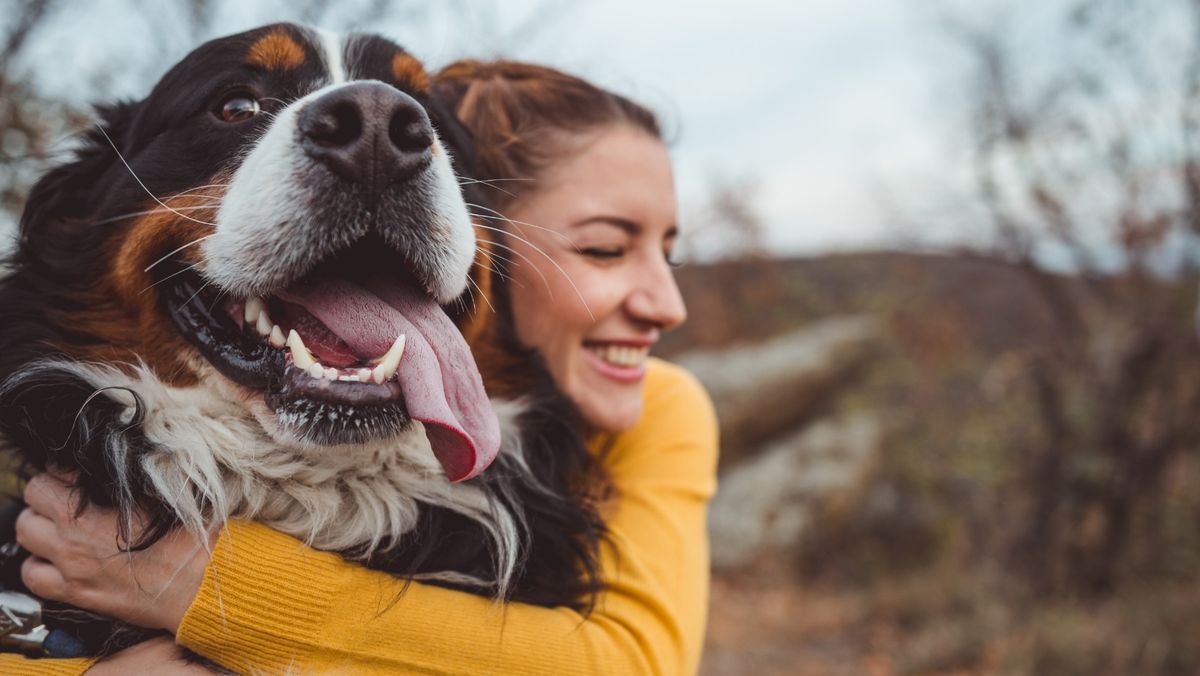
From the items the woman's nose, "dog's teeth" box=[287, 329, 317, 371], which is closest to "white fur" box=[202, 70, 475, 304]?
"dog's teeth" box=[287, 329, 317, 371]

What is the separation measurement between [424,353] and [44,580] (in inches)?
35.2

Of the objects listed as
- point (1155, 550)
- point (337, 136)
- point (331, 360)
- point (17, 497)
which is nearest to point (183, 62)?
point (337, 136)

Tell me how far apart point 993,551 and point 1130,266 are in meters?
2.12

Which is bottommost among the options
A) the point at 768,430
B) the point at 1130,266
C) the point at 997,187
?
the point at 768,430

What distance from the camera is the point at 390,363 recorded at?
1633 millimetres

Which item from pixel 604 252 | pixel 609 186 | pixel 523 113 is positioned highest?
pixel 523 113

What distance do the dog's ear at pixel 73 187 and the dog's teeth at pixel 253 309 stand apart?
570 mm

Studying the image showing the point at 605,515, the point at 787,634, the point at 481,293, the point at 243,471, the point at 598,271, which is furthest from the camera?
the point at 787,634

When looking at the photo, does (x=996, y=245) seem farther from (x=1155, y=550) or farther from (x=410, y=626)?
(x=410, y=626)

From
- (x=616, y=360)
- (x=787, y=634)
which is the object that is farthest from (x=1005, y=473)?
(x=616, y=360)

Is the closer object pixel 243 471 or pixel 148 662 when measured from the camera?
pixel 148 662

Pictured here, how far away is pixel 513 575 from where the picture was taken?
198cm

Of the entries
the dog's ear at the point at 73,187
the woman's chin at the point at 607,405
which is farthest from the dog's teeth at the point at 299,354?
the woman's chin at the point at 607,405

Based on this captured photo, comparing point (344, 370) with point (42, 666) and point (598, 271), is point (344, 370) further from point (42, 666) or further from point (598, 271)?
point (598, 271)
